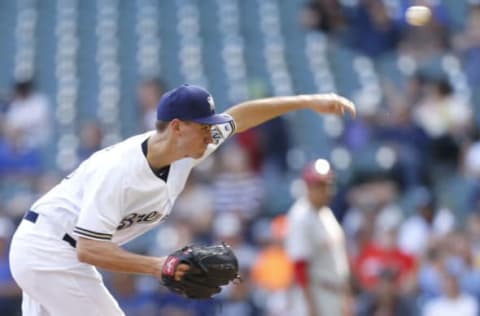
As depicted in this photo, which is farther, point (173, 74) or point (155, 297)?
point (173, 74)

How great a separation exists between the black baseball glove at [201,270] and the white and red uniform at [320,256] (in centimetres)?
341

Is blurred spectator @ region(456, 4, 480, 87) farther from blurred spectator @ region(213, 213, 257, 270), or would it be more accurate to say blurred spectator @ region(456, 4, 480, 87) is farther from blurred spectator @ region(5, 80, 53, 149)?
blurred spectator @ region(5, 80, 53, 149)

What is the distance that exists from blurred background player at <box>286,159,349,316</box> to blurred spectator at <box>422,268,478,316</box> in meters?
0.94

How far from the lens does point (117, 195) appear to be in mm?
5230

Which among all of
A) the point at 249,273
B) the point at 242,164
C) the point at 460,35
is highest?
the point at 460,35

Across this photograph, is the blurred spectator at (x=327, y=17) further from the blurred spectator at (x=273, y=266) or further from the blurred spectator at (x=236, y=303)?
the blurred spectator at (x=236, y=303)

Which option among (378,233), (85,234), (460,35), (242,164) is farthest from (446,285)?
(85,234)


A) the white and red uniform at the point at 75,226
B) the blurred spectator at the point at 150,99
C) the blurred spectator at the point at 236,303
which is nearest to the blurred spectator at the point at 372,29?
the blurred spectator at the point at 150,99

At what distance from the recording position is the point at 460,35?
1217 centimetres

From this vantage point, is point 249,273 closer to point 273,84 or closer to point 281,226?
point 281,226

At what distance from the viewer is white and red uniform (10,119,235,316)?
539 cm

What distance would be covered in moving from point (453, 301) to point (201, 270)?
4.53 metres

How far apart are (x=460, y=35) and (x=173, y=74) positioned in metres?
3.21

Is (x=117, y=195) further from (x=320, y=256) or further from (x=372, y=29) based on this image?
(x=372, y=29)
